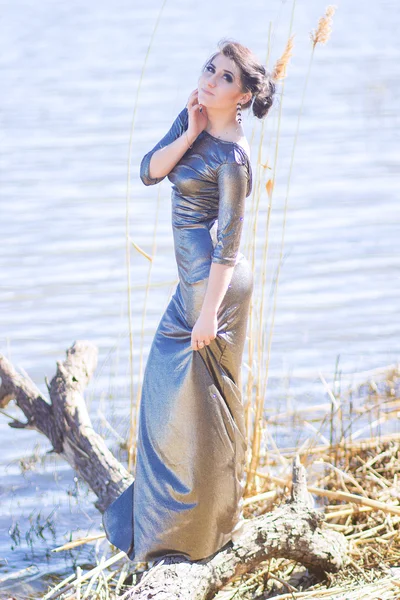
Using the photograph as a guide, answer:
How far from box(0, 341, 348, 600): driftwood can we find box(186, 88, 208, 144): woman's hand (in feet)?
4.05

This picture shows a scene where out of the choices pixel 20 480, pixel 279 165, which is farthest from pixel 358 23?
pixel 20 480

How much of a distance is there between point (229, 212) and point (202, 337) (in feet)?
1.18

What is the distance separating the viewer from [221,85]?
321 cm

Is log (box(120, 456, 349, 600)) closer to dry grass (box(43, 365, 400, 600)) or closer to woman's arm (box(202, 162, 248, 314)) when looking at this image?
dry grass (box(43, 365, 400, 600))

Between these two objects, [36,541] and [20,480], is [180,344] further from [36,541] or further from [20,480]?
[20,480]

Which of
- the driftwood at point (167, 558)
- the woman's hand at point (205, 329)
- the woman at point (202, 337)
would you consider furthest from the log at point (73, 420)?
the woman's hand at point (205, 329)

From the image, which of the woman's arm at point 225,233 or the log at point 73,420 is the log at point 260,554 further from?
the woman's arm at point 225,233

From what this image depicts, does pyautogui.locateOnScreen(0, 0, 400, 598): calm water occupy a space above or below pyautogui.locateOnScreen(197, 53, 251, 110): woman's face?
below

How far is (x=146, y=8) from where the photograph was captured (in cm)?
1359

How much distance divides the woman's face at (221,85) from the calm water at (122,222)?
145cm

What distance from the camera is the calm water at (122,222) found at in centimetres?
508

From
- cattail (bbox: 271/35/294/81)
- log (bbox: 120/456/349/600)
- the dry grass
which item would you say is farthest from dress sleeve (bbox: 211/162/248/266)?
the dry grass

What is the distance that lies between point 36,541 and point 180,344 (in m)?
1.45

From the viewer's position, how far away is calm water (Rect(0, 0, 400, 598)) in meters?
5.08
